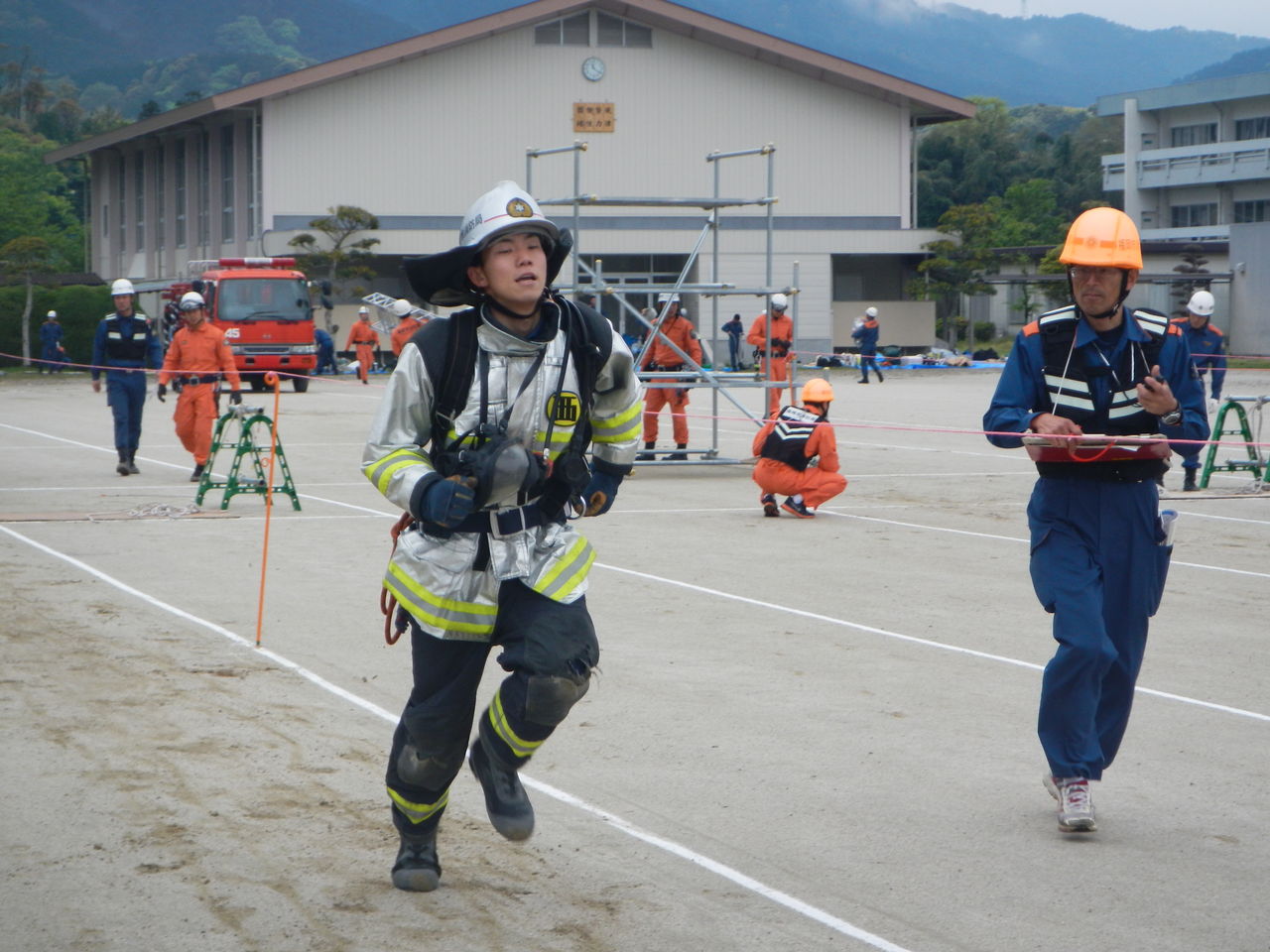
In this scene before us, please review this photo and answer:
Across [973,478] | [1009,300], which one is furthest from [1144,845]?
[1009,300]

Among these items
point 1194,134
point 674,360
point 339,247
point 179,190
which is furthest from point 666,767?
point 1194,134

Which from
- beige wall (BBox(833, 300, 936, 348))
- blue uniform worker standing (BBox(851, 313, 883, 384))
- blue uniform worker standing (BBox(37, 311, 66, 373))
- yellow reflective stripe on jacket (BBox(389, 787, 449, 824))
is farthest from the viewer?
beige wall (BBox(833, 300, 936, 348))

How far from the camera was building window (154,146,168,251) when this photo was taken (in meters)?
61.9

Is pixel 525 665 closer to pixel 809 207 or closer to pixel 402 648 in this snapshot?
pixel 402 648

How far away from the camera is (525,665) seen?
4.39 meters

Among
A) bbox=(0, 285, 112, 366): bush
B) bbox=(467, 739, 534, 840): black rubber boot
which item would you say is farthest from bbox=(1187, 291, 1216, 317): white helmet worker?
bbox=(0, 285, 112, 366): bush

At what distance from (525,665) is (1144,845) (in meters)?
2.15

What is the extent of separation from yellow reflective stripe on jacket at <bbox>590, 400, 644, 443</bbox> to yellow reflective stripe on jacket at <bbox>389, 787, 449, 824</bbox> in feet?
3.63

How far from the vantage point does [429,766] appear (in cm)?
458

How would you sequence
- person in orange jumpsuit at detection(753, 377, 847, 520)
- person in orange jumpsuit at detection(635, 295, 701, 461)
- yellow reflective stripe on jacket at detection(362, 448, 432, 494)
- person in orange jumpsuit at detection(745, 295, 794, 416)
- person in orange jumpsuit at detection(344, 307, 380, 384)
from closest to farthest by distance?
yellow reflective stripe on jacket at detection(362, 448, 432, 494) < person in orange jumpsuit at detection(753, 377, 847, 520) < person in orange jumpsuit at detection(635, 295, 701, 461) < person in orange jumpsuit at detection(745, 295, 794, 416) < person in orange jumpsuit at detection(344, 307, 380, 384)

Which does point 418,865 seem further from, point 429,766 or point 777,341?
point 777,341

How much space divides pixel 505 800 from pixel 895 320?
5317 centimetres

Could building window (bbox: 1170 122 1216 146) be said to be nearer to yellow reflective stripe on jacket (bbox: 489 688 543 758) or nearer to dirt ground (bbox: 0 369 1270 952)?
dirt ground (bbox: 0 369 1270 952)

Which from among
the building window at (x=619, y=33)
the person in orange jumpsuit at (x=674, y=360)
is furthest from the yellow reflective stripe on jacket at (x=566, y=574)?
the building window at (x=619, y=33)
